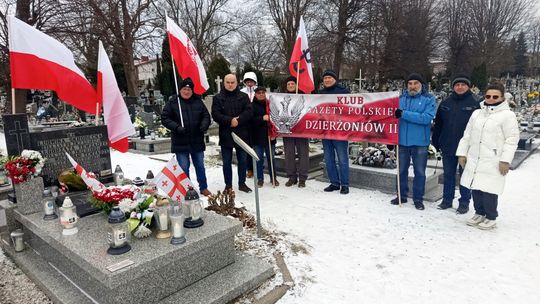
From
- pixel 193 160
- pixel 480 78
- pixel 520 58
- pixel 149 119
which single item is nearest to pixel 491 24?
pixel 480 78

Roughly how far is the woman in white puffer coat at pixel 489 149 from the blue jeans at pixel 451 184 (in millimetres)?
427

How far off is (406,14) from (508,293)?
2934 centimetres

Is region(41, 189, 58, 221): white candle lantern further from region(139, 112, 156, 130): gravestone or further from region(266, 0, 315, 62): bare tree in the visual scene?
region(266, 0, 315, 62): bare tree

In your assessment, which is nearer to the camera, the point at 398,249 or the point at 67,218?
the point at 67,218

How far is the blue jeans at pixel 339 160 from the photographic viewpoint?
6.33 m

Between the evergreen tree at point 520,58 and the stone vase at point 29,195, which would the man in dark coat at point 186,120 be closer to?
the stone vase at point 29,195

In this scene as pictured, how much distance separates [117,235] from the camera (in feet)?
9.69

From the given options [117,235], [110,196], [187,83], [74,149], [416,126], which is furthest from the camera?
[187,83]

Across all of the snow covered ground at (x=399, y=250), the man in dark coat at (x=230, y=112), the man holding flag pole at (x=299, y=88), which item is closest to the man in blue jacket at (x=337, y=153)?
the snow covered ground at (x=399, y=250)

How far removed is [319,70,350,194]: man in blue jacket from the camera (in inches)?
249

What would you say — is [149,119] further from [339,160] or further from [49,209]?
[49,209]

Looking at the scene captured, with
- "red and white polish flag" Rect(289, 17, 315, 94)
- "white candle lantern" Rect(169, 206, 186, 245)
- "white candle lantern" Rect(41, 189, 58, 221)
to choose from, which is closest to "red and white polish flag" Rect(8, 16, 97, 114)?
"white candle lantern" Rect(41, 189, 58, 221)

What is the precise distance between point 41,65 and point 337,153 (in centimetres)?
448

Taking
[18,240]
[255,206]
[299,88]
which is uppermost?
[299,88]
